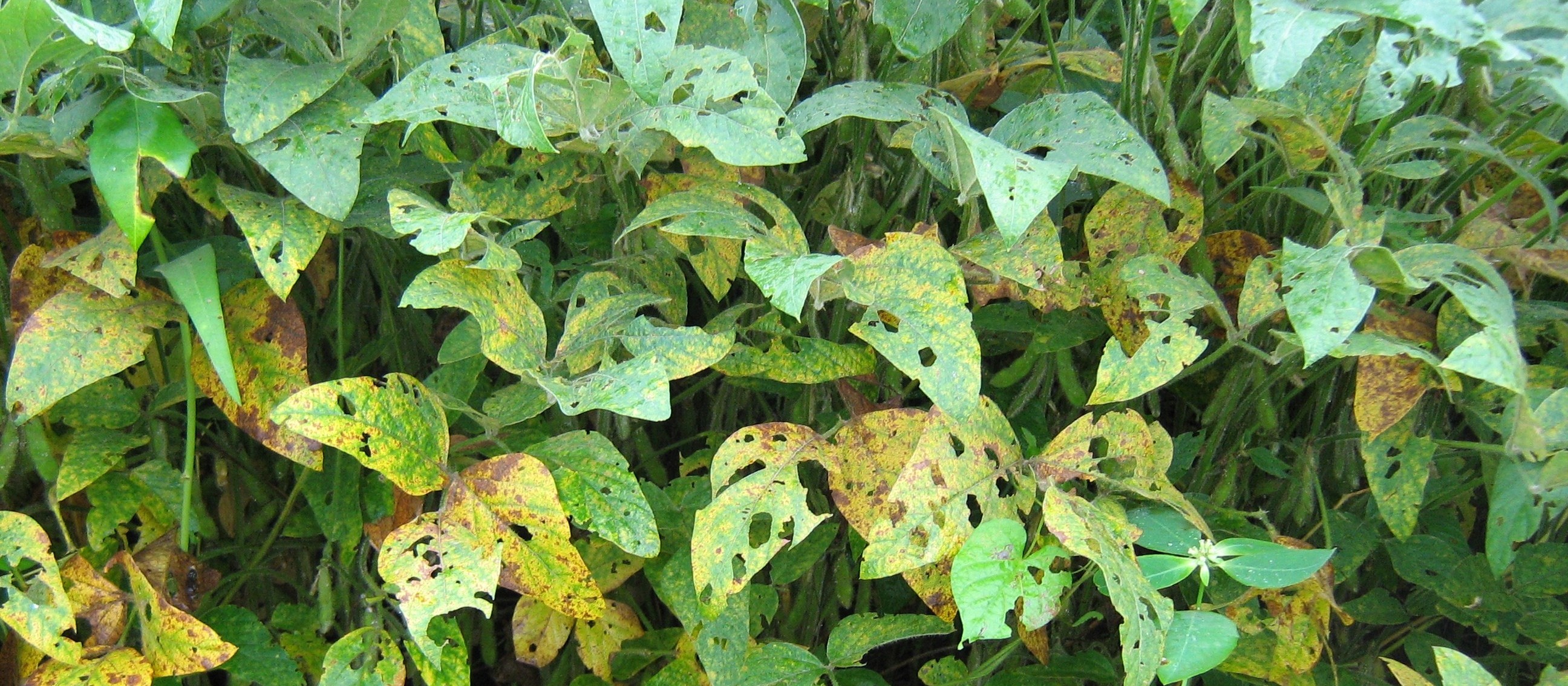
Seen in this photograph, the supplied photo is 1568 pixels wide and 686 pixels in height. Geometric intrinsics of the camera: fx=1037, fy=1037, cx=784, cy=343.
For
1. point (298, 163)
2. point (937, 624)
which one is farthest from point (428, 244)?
point (937, 624)

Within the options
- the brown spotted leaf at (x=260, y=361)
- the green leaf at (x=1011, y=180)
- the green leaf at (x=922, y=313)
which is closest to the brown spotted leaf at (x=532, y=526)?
the brown spotted leaf at (x=260, y=361)

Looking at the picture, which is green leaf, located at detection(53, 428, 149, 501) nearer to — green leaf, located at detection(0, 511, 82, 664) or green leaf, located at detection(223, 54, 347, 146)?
green leaf, located at detection(0, 511, 82, 664)

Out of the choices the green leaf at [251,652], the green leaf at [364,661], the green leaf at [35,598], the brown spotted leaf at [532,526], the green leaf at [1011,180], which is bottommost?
the green leaf at [251,652]

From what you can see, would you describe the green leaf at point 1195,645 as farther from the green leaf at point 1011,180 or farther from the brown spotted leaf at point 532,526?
the brown spotted leaf at point 532,526

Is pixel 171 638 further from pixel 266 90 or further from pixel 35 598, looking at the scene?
pixel 266 90

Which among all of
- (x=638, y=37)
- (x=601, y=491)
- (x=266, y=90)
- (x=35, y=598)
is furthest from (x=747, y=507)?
(x=35, y=598)

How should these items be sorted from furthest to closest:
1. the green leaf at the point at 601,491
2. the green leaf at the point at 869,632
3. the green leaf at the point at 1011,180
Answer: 1. the green leaf at the point at 869,632
2. the green leaf at the point at 601,491
3. the green leaf at the point at 1011,180

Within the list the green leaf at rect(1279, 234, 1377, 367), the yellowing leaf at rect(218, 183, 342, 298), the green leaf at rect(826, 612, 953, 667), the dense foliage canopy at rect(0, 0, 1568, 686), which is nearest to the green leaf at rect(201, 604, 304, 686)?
the dense foliage canopy at rect(0, 0, 1568, 686)
